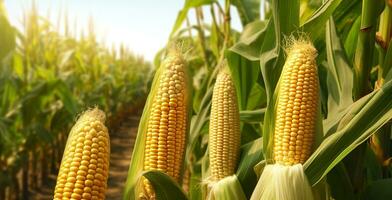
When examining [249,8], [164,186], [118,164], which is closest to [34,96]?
[249,8]

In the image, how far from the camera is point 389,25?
5.15 ft

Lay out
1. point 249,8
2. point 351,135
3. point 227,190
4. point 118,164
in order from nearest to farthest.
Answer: point 351,135
point 227,190
point 249,8
point 118,164

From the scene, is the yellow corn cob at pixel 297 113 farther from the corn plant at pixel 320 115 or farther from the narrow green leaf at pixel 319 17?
the narrow green leaf at pixel 319 17

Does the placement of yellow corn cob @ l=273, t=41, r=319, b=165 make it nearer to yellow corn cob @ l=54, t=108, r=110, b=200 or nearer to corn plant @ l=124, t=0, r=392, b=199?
corn plant @ l=124, t=0, r=392, b=199

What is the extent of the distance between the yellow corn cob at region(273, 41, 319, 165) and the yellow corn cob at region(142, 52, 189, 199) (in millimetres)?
292

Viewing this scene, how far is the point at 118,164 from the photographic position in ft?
30.8

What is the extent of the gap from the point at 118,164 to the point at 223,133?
8.23m

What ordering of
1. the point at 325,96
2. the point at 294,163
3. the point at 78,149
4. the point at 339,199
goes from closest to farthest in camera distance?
the point at 78,149
the point at 294,163
the point at 339,199
the point at 325,96

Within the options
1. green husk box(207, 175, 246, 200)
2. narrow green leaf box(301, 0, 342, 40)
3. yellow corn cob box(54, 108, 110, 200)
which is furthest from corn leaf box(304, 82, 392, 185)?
yellow corn cob box(54, 108, 110, 200)

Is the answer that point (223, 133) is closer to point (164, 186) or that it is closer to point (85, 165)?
point (164, 186)

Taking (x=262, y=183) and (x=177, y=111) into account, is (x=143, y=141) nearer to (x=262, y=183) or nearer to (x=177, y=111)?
(x=177, y=111)

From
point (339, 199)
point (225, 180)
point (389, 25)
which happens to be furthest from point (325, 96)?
point (225, 180)

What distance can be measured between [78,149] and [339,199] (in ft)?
2.91

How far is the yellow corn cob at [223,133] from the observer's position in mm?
1476
